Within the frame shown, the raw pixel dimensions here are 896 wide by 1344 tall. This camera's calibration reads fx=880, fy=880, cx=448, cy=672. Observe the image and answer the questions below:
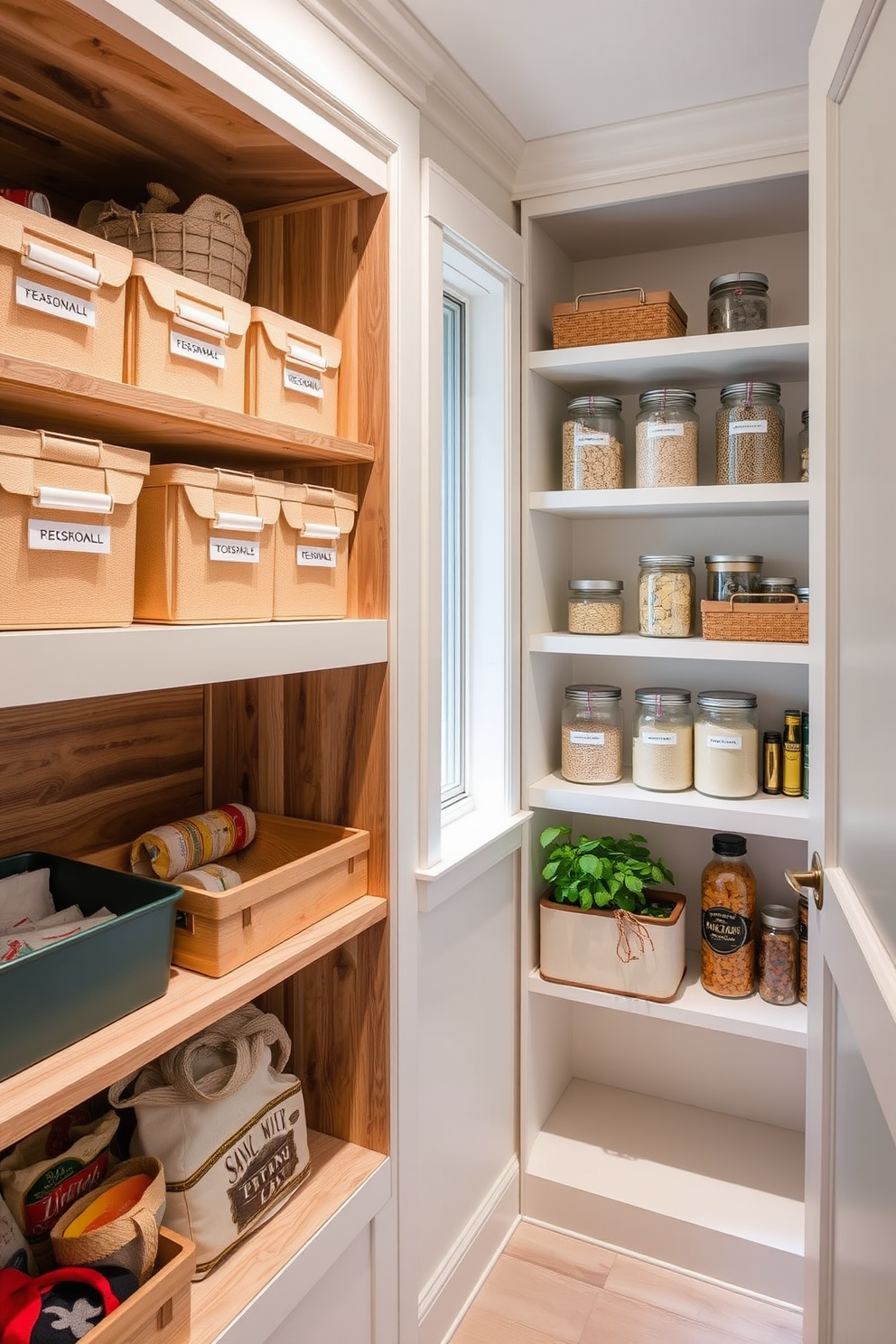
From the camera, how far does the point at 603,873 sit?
6.73 ft

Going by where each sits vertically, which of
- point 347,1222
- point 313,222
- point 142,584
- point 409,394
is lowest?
point 347,1222

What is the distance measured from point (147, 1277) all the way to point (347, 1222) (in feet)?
1.34

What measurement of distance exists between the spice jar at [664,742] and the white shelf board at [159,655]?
2.88 ft

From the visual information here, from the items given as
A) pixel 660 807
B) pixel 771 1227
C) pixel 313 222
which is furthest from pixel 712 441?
pixel 771 1227

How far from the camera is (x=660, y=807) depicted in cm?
196

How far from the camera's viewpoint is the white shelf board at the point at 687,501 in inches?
70.9

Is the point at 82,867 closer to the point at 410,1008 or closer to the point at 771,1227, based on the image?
the point at 410,1008

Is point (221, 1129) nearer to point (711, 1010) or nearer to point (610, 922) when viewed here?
point (610, 922)

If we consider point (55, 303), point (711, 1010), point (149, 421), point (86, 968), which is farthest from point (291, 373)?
point (711, 1010)

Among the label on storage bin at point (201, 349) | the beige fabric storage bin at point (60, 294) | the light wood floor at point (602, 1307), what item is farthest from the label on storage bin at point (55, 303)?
the light wood floor at point (602, 1307)

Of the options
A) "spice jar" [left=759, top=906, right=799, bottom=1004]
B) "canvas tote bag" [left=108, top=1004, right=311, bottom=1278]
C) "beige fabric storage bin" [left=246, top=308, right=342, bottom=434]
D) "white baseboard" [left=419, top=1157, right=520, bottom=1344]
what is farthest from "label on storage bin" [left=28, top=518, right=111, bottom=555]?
"spice jar" [left=759, top=906, right=799, bottom=1004]

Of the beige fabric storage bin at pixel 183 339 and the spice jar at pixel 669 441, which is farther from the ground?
the spice jar at pixel 669 441

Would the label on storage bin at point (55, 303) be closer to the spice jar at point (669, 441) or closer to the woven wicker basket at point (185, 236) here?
the woven wicker basket at point (185, 236)

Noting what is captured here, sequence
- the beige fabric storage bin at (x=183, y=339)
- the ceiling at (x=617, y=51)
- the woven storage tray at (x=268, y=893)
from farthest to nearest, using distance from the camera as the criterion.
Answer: the ceiling at (x=617, y=51) → the woven storage tray at (x=268, y=893) → the beige fabric storage bin at (x=183, y=339)
